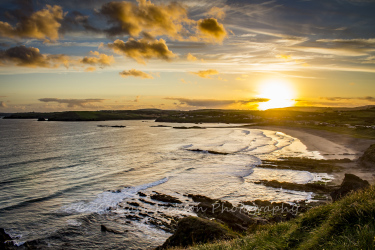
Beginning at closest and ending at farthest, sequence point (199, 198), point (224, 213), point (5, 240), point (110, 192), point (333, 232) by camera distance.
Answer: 1. point (333, 232)
2. point (5, 240)
3. point (224, 213)
4. point (199, 198)
5. point (110, 192)

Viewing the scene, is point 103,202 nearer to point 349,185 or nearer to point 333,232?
point 333,232

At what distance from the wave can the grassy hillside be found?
15500mm

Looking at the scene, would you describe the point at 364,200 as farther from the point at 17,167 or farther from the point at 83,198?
the point at 17,167

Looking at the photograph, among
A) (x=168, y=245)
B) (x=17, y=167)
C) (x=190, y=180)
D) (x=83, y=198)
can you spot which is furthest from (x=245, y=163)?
(x=17, y=167)

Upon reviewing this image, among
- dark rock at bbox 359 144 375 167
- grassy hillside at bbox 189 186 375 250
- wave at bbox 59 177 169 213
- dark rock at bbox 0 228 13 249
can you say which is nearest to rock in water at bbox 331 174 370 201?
grassy hillside at bbox 189 186 375 250

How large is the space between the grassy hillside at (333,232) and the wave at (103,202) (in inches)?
610

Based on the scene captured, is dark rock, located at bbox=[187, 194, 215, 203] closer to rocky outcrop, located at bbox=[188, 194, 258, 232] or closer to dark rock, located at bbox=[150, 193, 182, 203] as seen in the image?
rocky outcrop, located at bbox=[188, 194, 258, 232]

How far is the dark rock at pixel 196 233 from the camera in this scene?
12.9 m

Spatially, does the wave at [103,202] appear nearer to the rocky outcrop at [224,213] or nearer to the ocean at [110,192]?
the ocean at [110,192]

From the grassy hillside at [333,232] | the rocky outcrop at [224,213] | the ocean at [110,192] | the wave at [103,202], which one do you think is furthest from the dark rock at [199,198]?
the grassy hillside at [333,232]

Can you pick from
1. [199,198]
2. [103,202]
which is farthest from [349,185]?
[103,202]

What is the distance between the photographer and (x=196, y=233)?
13305mm

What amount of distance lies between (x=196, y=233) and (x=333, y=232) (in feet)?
25.4

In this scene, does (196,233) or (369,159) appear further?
(369,159)
